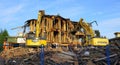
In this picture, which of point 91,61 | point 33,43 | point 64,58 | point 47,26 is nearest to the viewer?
point 91,61

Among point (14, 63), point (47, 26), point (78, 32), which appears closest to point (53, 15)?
point (47, 26)

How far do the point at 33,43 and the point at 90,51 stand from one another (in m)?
9.92

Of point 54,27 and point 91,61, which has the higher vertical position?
point 54,27

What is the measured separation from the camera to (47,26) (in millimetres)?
42156

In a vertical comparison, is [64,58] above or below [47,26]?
below

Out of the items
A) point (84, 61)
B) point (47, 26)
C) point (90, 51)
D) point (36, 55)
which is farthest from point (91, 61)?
point (47, 26)

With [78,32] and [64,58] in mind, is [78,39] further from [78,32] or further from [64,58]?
[64,58]

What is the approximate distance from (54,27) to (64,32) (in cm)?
189

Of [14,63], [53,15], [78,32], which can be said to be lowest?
[14,63]

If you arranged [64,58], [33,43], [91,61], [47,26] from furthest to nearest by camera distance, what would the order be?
[47,26] < [33,43] < [64,58] < [91,61]

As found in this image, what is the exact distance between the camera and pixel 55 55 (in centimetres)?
2059

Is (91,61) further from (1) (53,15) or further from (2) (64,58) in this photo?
(1) (53,15)

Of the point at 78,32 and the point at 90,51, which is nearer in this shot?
the point at 90,51

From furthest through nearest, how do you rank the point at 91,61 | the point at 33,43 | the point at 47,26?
the point at 47,26 → the point at 33,43 → the point at 91,61
